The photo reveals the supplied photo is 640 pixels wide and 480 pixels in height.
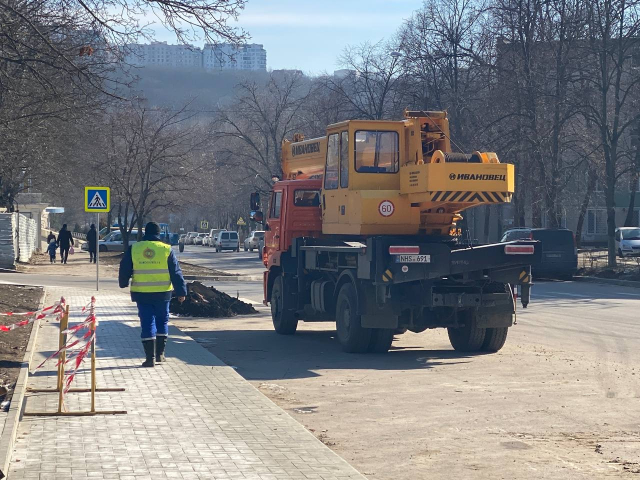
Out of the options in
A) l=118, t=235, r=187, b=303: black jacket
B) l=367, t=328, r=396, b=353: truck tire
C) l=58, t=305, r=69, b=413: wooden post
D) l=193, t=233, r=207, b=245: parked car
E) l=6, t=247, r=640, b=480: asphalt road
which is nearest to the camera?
l=6, t=247, r=640, b=480: asphalt road

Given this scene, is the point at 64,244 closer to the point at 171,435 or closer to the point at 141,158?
the point at 141,158

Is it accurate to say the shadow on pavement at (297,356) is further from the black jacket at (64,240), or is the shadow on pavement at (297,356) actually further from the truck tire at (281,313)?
the black jacket at (64,240)

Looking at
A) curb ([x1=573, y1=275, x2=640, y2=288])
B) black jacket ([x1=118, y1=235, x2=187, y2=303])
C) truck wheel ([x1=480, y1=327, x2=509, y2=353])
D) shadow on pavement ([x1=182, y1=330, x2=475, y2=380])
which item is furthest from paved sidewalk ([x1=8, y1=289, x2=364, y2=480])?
curb ([x1=573, y1=275, x2=640, y2=288])

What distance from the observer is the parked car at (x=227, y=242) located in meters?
79.8

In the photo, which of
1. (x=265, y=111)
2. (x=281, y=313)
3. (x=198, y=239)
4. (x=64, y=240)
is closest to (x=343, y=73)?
(x=265, y=111)

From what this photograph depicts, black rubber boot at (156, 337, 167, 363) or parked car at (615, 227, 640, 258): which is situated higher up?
parked car at (615, 227, 640, 258)

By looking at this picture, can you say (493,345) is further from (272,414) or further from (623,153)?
(623,153)

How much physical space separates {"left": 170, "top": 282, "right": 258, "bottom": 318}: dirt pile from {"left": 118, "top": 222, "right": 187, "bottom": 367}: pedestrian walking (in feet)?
26.3

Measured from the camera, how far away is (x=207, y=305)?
806 inches

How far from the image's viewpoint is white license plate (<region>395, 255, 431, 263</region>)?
13078 mm

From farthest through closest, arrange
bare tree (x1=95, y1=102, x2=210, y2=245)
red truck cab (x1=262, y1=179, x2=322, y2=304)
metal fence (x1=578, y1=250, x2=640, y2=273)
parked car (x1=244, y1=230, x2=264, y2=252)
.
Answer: parked car (x1=244, y1=230, x2=264, y2=252)
bare tree (x1=95, y1=102, x2=210, y2=245)
metal fence (x1=578, y1=250, x2=640, y2=273)
red truck cab (x1=262, y1=179, x2=322, y2=304)

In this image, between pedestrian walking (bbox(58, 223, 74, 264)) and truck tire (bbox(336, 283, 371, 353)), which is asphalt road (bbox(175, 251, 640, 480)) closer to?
truck tire (bbox(336, 283, 371, 353))

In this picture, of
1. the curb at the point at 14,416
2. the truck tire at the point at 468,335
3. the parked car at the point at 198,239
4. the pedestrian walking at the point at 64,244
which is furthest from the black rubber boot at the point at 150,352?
the parked car at the point at 198,239

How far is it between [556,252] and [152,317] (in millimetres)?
25005
